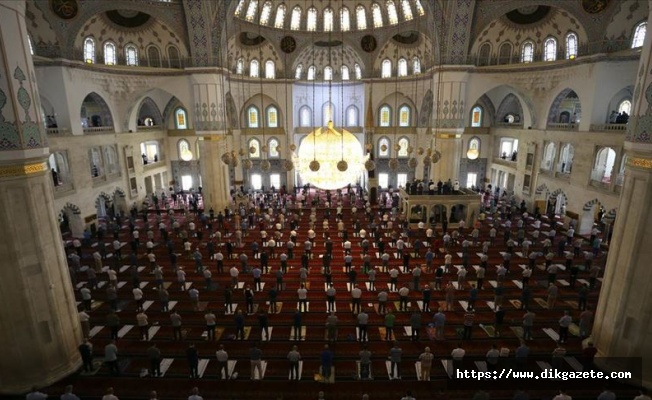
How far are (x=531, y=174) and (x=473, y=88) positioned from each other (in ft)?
18.1

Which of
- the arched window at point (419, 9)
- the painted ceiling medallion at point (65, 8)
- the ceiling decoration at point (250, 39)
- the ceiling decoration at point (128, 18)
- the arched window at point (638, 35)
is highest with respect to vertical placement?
the arched window at point (419, 9)

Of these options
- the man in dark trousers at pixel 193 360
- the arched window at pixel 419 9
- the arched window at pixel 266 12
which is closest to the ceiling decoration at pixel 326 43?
the arched window at pixel 266 12

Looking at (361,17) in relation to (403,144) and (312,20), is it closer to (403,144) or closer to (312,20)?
(312,20)

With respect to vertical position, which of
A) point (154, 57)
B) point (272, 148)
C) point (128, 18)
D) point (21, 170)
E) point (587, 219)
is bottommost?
point (587, 219)

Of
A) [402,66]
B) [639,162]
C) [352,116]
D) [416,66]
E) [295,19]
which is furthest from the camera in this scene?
[352,116]

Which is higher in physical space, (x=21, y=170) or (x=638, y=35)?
(x=638, y=35)

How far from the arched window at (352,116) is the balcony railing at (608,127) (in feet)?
49.4

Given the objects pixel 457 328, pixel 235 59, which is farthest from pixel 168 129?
pixel 457 328

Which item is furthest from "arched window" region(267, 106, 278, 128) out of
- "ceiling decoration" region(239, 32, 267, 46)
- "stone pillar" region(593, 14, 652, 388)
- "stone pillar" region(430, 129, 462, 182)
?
"stone pillar" region(593, 14, 652, 388)

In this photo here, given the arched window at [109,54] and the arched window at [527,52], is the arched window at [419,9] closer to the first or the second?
the arched window at [527,52]

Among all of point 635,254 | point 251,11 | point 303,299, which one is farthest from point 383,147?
point 635,254

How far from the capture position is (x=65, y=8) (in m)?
14.9

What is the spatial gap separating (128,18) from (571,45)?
69.0ft

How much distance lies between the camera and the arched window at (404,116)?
25938mm
